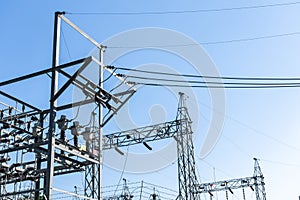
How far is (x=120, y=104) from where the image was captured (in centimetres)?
1526

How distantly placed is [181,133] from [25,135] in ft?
55.5

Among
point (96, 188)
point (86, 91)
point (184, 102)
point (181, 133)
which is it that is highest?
point (184, 102)

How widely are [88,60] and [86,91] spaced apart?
1.65m

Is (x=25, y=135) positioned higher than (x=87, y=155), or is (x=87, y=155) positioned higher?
(x=25, y=135)

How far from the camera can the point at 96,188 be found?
1527 centimetres

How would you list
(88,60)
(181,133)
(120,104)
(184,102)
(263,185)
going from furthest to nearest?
(263,185) < (184,102) < (181,133) < (120,104) < (88,60)

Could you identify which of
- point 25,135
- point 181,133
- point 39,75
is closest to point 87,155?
point 39,75

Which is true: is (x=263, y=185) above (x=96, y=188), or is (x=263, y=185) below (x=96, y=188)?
above

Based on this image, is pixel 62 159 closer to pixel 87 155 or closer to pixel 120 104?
pixel 87 155

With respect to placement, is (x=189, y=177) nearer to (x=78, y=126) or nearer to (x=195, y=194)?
(x=195, y=194)

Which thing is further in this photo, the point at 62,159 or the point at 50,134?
the point at 62,159

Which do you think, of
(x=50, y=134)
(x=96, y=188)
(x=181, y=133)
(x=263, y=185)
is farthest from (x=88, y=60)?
(x=263, y=185)

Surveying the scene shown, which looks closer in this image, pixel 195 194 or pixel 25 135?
pixel 25 135

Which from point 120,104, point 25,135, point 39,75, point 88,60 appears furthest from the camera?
point 25,135
